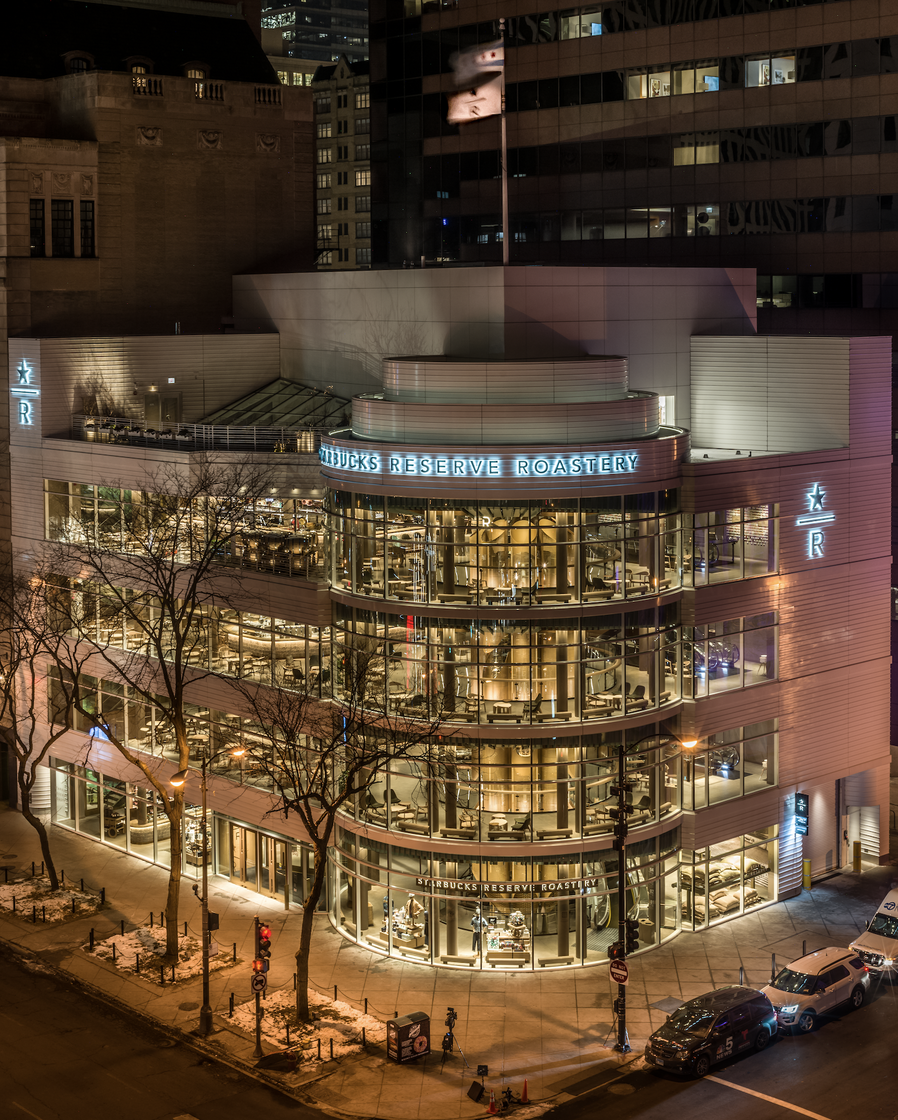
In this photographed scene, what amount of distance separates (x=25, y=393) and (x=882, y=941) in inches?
1666

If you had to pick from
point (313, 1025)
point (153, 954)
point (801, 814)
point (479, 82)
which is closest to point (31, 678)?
point (153, 954)

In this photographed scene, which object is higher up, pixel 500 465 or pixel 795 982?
pixel 500 465

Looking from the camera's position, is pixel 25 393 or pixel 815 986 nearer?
pixel 815 986

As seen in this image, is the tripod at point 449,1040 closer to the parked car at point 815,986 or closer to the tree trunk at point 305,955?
the tree trunk at point 305,955

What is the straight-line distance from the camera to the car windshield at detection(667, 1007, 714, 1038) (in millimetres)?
44781

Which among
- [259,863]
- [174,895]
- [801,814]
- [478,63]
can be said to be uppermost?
[478,63]

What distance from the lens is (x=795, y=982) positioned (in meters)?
48.2

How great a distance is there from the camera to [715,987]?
50.9 meters

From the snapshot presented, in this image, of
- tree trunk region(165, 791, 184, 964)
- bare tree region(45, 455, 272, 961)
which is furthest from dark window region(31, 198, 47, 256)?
tree trunk region(165, 791, 184, 964)

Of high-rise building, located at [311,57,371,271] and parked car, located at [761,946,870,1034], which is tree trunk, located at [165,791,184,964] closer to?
parked car, located at [761,946,870,1034]

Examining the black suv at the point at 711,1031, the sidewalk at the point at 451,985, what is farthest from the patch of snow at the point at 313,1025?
the black suv at the point at 711,1031

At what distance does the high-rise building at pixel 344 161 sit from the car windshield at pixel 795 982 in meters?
144

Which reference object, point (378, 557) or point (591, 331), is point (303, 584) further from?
point (591, 331)

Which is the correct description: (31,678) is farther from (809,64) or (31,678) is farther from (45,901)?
(809,64)
